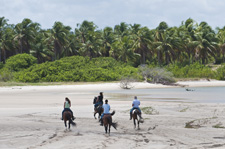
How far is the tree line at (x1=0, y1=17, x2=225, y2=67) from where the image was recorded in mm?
81000

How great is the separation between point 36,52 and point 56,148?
74921 millimetres

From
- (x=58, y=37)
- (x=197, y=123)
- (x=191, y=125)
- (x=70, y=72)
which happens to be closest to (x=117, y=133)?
(x=191, y=125)

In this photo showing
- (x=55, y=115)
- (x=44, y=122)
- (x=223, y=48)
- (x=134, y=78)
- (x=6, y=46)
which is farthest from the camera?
(x=223, y=48)

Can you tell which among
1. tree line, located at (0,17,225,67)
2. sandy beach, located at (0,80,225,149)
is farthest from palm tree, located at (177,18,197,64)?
sandy beach, located at (0,80,225,149)

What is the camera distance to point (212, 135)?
501 inches

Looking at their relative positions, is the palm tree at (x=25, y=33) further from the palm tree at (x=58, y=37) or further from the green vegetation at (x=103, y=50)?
the palm tree at (x=58, y=37)

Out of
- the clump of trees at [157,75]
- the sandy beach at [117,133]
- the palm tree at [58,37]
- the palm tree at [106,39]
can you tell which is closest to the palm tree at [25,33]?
the palm tree at [58,37]

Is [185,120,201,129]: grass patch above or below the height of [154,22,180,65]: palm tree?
below

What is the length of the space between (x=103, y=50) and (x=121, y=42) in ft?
30.5

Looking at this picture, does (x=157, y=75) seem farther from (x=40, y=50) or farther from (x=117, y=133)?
(x=117, y=133)

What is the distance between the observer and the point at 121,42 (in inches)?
3216

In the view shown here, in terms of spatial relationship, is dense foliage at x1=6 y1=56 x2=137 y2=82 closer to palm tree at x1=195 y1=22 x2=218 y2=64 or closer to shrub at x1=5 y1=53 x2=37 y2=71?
shrub at x1=5 y1=53 x2=37 y2=71

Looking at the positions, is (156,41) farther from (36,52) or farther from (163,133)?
(163,133)

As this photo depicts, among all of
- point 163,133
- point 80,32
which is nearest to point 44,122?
point 163,133
